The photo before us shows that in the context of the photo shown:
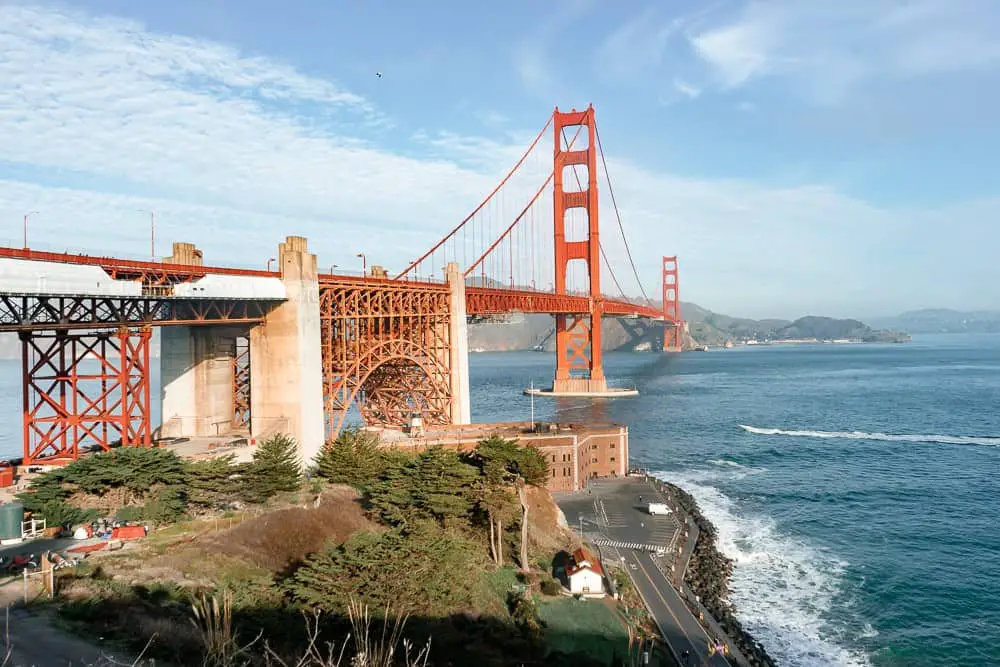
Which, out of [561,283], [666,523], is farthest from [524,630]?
[561,283]

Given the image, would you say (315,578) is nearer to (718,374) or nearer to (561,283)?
(561,283)

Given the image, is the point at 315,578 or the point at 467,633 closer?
the point at 315,578

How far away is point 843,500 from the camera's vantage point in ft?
154

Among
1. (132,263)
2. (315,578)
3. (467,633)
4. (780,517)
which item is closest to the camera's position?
(315,578)

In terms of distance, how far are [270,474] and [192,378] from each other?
1223cm

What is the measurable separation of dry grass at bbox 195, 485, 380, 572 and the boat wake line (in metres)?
53.7

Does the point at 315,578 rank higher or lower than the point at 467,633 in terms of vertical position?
higher

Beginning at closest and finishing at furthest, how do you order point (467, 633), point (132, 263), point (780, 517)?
point (467, 633), point (132, 263), point (780, 517)

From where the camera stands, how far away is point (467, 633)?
69.8 feet

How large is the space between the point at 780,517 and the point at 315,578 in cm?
3363

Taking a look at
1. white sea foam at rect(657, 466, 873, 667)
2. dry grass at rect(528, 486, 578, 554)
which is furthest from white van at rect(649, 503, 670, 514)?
dry grass at rect(528, 486, 578, 554)

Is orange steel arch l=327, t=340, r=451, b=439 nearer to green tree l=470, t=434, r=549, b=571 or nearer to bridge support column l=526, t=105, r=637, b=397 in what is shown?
green tree l=470, t=434, r=549, b=571

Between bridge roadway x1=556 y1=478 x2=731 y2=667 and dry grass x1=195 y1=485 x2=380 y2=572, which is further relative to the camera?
bridge roadway x1=556 y1=478 x2=731 y2=667

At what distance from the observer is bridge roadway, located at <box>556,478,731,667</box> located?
2680 centimetres
